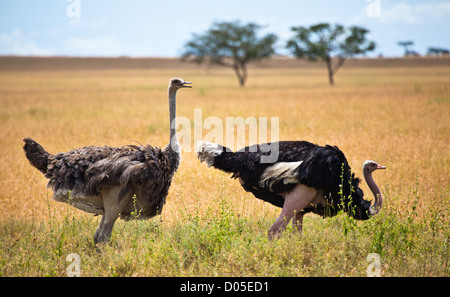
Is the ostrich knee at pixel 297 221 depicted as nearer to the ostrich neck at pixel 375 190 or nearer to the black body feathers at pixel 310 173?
the black body feathers at pixel 310 173

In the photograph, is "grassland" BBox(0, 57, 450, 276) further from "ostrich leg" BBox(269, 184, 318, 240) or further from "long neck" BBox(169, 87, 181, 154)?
"long neck" BBox(169, 87, 181, 154)

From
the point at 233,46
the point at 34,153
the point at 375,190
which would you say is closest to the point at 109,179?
the point at 34,153

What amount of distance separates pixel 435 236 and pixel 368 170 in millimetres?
1016

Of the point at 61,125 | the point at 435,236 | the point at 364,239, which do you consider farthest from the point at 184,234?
the point at 61,125

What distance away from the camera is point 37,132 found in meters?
15.5

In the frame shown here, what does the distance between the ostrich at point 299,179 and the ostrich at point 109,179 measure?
67cm

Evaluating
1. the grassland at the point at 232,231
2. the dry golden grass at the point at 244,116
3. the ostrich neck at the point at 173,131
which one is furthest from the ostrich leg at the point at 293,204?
the ostrich neck at the point at 173,131

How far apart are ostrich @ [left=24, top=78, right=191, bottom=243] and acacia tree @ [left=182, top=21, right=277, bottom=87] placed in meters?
48.2

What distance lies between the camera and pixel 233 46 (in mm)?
53875

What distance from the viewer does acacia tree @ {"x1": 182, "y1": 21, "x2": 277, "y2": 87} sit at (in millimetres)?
53531

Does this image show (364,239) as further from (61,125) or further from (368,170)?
(61,125)

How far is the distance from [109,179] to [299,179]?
200 cm

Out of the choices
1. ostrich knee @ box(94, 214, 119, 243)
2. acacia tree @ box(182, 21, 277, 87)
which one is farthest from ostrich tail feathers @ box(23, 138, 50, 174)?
acacia tree @ box(182, 21, 277, 87)
